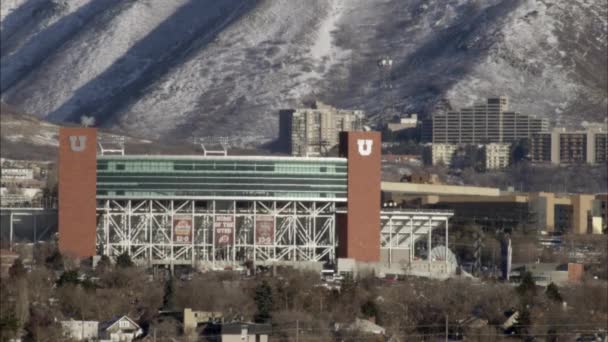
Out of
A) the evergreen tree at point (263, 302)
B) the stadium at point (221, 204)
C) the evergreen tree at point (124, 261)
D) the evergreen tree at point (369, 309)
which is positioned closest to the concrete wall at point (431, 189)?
the stadium at point (221, 204)

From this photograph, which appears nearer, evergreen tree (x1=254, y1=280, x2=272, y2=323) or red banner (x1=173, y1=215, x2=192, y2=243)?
evergreen tree (x1=254, y1=280, x2=272, y2=323)

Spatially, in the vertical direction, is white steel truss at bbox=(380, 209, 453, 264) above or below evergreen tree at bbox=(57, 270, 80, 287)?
above

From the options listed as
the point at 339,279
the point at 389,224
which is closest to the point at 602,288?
the point at 339,279

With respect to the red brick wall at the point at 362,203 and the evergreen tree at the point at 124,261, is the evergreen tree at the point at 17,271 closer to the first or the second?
the evergreen tree at the point at 124,261

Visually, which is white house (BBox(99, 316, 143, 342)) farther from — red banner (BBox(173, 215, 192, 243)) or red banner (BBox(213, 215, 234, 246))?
red banner (BBox(213, 215, 234, 246))

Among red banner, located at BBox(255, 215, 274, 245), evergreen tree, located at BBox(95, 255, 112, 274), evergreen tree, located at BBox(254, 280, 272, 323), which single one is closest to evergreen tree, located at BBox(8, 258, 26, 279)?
evergreen tree, located at BBox(95, 255, 112, 274)

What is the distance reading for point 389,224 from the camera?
122 metres

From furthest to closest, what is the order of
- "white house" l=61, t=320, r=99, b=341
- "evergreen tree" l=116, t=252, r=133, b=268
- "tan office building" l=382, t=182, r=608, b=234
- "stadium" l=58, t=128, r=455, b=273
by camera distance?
1. "tan office building" l=382, t=182, r=608, b=234
2. "stadium" l=58, t=128, r=455, b=273
3. "evergreen tree" l=116, t=252, r=133, b=268
4. "white house" l=61, t=320, r=99, b=341

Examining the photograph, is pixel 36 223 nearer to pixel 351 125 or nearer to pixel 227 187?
pixel 227 187

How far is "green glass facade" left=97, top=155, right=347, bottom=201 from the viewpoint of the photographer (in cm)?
11906

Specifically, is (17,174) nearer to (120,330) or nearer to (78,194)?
(78,194)

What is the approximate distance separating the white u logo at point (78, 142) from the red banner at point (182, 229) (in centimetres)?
472

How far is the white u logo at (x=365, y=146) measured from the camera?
392 ft

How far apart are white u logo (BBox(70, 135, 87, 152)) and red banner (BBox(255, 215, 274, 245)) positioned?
7664 mm
